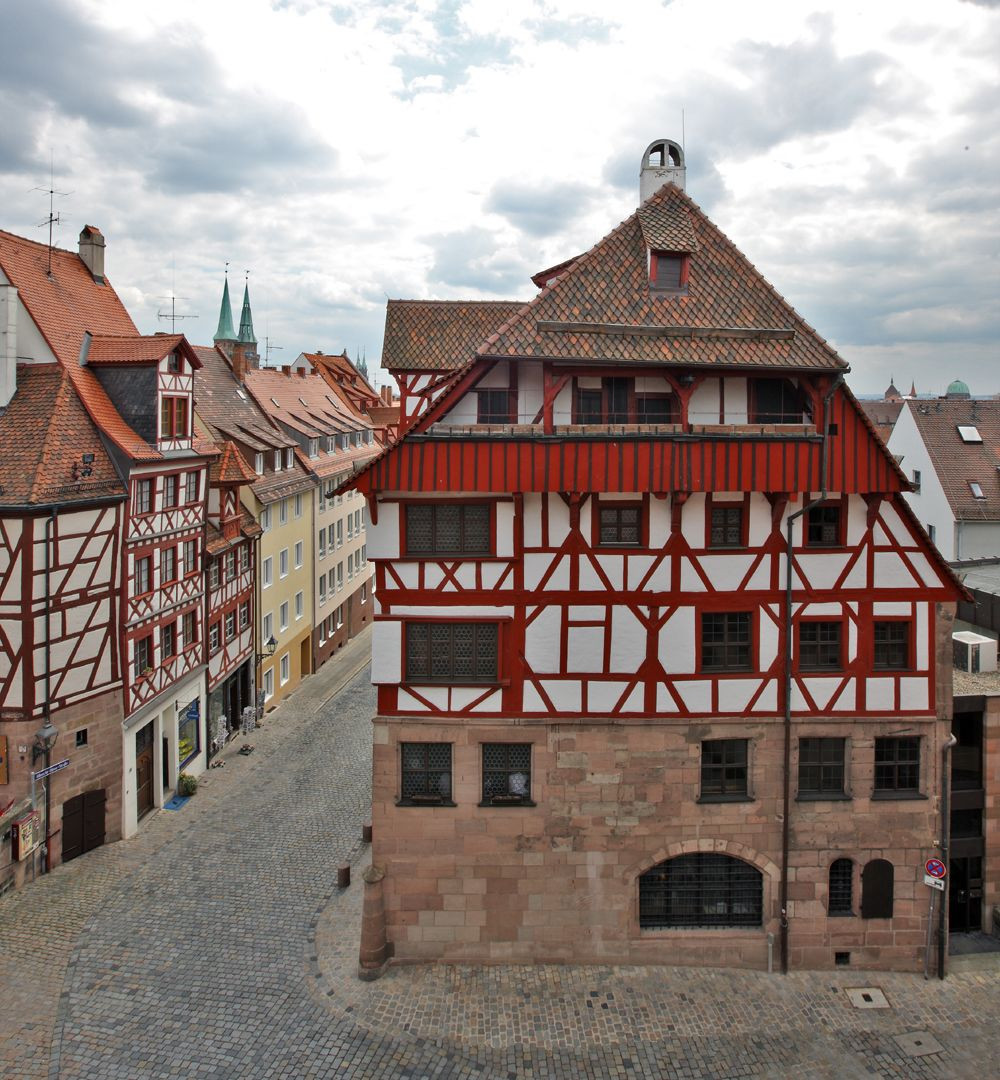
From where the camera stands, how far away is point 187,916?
19781 millimetres

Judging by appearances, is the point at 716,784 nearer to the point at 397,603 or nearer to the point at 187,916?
the point at 397,603

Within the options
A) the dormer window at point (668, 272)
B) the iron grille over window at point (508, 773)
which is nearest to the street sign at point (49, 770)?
the iron grille over window at point (508, 773)

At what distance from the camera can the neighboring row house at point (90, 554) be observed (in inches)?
827

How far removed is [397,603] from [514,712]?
137 inches

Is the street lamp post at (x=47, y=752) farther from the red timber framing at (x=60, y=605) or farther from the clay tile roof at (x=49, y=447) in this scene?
the clay tile roof at (x=49, y=447)

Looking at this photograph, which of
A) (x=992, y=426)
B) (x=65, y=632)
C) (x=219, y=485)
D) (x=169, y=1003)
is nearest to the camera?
(x=169, y=1003)

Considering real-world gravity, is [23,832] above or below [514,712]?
below

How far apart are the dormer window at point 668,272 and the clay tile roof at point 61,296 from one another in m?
16.9

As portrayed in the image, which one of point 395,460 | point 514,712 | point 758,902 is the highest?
point 395,460

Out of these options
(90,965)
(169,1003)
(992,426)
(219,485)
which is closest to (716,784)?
(169,1003)

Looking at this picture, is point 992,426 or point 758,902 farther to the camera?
point 992,426

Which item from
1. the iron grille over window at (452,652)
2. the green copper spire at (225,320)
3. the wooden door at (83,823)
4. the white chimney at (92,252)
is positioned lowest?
the wooden door at (83,823)

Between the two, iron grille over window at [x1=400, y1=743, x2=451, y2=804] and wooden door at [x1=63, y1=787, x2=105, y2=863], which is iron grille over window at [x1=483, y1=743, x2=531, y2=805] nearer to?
iron grille over window at [x1=400, y1=743, x2=451, y2=804]

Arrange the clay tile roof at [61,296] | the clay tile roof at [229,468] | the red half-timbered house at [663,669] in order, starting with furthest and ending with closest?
1. the clay tile roof at [229,468]
2. the clay tile roof at [61,296]
3. the red half-timbered house at [663,669]
